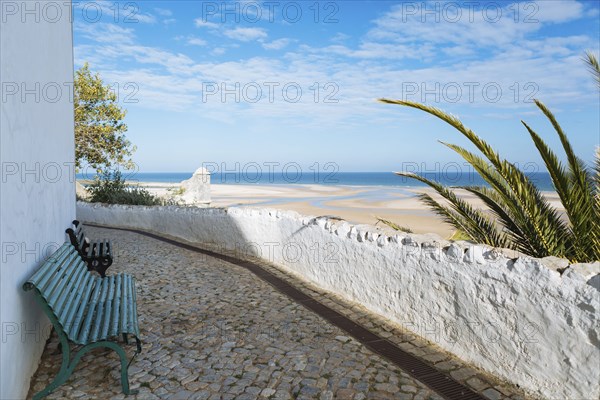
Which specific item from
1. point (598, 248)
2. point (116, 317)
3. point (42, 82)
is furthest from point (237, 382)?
point (42, 82)

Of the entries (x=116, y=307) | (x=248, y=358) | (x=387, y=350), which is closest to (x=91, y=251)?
(x=116, y=307)

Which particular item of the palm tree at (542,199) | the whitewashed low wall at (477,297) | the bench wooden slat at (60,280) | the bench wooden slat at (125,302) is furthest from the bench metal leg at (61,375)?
the palm tree at (542,199)

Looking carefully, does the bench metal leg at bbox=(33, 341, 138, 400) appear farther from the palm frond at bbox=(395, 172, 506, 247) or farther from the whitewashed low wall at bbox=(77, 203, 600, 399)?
the palm frond at bbox=(395, 172, 506, 247)

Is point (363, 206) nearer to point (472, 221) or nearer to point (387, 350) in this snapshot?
point (472, 221)

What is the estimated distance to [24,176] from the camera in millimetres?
3035

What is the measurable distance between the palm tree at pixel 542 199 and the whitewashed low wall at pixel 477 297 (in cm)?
80

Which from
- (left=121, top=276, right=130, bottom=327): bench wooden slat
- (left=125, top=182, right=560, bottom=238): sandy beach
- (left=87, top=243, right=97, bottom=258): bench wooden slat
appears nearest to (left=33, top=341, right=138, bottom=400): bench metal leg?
(left=121, top=276, right=130, bottom=327): bench wooden slat

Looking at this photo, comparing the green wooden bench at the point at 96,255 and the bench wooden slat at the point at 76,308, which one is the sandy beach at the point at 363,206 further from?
the bench wooden slat at the point at 76,308

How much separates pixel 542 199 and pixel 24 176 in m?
4.74

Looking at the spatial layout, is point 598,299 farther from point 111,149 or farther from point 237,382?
point 111,149

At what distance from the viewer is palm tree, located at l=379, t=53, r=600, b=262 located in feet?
11.6

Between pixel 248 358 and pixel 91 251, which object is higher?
pixel 91 251

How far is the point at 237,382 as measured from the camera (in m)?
3.12

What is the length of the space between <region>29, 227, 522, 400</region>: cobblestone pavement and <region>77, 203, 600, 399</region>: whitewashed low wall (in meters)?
0.20
